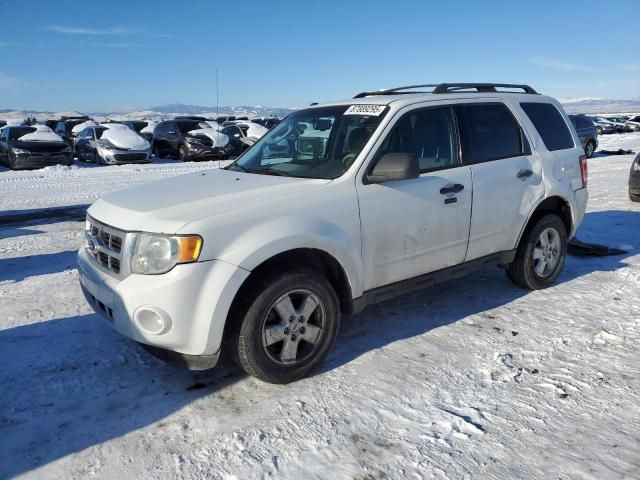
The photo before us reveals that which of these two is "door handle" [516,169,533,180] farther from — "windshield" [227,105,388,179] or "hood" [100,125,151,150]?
"hood" [100,125,151,150]

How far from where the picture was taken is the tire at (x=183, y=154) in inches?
749

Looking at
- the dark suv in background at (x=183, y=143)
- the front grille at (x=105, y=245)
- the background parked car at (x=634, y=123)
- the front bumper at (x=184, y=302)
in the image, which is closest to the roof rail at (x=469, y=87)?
the front bumper at (x=184, y=302)

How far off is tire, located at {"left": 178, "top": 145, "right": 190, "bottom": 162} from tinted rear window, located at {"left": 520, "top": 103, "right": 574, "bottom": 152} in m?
15.5

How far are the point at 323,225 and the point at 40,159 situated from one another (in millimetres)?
15113

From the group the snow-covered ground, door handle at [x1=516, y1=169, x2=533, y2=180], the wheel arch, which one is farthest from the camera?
the wheel arch

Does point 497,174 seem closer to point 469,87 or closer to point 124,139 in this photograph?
point 469,87

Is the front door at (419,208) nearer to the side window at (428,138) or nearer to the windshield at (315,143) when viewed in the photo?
the side window at (428,138)

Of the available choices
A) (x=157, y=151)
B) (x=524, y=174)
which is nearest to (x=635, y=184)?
(x=524, y=174)

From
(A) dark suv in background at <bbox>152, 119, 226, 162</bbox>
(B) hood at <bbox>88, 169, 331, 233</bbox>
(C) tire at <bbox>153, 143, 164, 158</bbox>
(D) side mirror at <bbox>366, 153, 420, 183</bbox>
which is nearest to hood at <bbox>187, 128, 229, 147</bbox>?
(A) dark suv in background at <bbox>152, 119, 226, 162</bbox>

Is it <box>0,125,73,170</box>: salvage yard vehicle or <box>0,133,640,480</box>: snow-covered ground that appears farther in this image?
<box>0,125,73,170</box>: salvage yard vehicle

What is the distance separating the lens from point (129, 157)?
56.6 feet

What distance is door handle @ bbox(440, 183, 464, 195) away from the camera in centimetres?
401

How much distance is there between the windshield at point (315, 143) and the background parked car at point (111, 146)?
13.9 metres

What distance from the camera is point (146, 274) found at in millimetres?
3029
